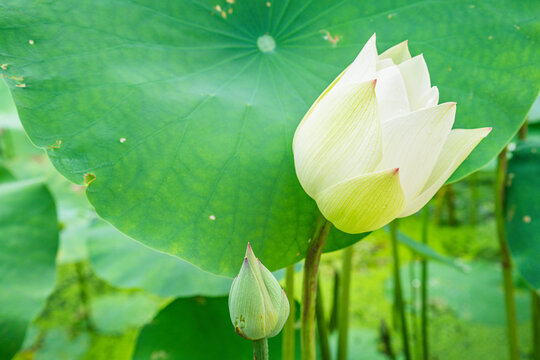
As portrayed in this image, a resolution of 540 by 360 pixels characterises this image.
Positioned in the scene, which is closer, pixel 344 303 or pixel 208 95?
pixel 208 95

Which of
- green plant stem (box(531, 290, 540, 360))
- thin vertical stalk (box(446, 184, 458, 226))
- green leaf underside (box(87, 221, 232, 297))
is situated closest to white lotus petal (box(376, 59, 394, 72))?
green leaf underside (box(87, 221, 232, 297))

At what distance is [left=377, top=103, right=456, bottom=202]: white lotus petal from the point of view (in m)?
0.29

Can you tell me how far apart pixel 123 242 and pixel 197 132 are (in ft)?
2.13

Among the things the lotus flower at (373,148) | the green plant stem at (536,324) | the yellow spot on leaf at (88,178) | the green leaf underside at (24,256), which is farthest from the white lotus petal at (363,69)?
the green plant stem at (536,324)

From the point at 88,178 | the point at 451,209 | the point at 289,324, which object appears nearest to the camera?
the point at 88,178

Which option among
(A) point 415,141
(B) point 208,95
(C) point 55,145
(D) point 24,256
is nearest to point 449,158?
(A) point 415,141

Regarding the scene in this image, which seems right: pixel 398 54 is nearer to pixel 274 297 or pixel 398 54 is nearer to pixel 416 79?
pixel 416 79

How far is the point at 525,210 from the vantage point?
649 mm

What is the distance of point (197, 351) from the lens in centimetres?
70

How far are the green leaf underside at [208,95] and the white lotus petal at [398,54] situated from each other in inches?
4.1

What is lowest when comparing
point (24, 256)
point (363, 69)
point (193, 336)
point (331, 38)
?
point (193, 336)

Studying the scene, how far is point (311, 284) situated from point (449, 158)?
15 cm

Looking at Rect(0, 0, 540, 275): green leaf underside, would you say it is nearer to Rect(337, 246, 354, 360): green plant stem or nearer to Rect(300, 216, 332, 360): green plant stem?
Rect(300, 216, 332, 360): green plant stem

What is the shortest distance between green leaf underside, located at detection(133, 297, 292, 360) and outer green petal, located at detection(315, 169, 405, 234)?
419 mm
